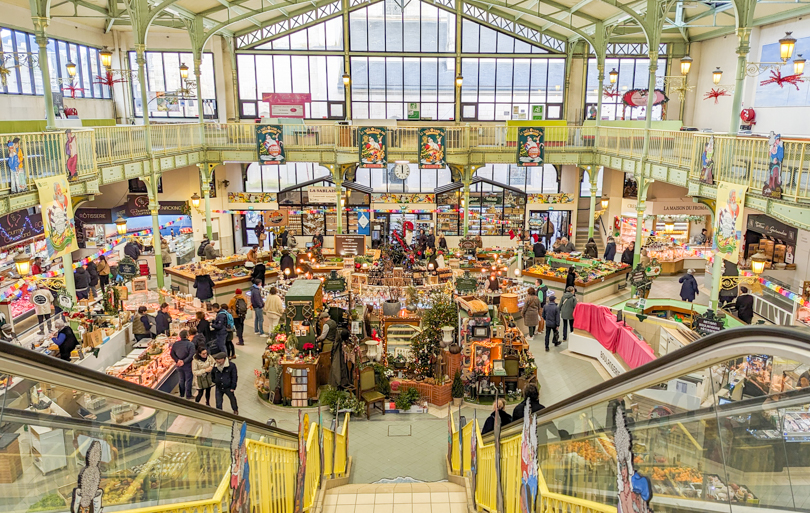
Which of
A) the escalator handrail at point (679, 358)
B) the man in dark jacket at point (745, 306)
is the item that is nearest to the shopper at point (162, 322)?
the escalator handrail at point (679, 358)

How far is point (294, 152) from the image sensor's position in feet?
72.0

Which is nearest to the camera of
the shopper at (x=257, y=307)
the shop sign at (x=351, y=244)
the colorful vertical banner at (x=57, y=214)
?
the colorful vertical banner at (x=57, y=214)

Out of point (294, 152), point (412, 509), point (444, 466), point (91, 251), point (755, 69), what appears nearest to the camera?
point (412, 509)

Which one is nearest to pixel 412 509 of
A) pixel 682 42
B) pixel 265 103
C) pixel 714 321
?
pixel 714 321

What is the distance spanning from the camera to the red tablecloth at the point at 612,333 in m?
11.4

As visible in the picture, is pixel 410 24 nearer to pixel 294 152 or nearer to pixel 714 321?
pixel 294 152

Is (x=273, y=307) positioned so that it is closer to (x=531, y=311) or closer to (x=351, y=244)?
(x=351, y=244)

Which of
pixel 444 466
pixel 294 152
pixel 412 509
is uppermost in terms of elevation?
pixel 294 152

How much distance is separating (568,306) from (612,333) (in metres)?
1.86

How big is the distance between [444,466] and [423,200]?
1648 cm

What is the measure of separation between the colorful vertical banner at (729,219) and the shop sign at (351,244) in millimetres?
10255

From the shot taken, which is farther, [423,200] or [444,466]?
[423,200]

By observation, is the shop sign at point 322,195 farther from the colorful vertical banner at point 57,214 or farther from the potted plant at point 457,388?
the potted plant at point 457,388

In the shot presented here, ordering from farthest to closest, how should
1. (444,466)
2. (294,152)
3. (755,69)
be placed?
(294,152) → (755,69) → (444,466)
